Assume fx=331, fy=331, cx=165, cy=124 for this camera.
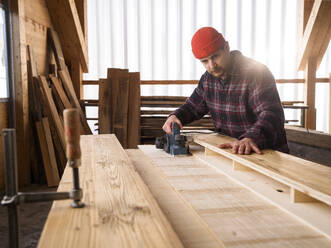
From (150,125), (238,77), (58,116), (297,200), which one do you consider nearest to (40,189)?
(58,116)

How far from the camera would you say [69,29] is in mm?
5566

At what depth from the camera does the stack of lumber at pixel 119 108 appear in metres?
5.51

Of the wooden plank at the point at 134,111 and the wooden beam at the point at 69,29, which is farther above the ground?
the wooden beam at the point at 69,29

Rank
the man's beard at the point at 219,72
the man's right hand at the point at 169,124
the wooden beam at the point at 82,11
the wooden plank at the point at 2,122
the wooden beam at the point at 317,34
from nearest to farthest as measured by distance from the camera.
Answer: the man's beard at the point at 219,72 < the man's right hand at the point at 169,124 < the wooden plank at the point at 2,122 < the wooden beam at the point at 317,34 < the wooden beam at the point at 82,11

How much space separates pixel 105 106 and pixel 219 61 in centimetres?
322

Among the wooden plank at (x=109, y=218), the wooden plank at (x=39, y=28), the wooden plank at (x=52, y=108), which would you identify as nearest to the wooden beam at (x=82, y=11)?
the wooden plank at (x=39, y=28)

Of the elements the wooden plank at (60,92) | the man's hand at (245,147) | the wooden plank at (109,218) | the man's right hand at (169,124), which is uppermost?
the wooden plank at (60,92)

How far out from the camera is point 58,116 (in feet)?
16.2

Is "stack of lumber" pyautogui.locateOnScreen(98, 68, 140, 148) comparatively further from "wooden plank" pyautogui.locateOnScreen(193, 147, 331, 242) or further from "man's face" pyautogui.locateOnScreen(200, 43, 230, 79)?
"wooden plank" pyautogui.locateOnScreen(193, 147, 331, 242)

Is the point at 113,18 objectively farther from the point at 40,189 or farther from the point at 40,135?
the point at 40,189

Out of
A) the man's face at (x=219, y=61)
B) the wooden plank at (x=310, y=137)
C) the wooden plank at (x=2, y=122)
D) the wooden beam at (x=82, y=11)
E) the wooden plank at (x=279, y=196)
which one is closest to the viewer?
the wooden plank at (x=279, y=196)

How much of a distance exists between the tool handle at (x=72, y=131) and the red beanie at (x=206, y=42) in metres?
1.75

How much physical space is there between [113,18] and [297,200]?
5.17 m

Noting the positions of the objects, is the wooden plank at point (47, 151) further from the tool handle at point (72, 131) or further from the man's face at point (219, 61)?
the tool handle at point (72, 131)
